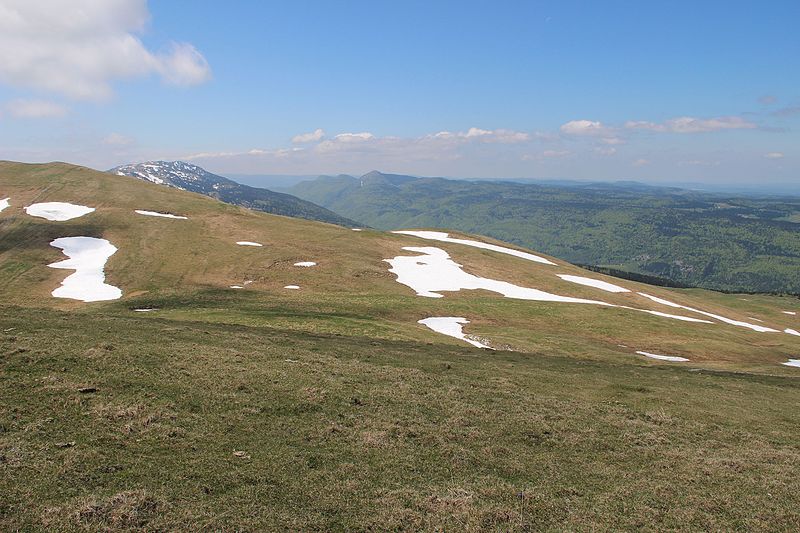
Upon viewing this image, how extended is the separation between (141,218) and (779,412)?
4687 inches

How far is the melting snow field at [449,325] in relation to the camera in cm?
5347

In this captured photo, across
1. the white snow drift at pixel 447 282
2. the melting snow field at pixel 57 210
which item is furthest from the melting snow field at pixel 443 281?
the melting snow field at pixel 57 210

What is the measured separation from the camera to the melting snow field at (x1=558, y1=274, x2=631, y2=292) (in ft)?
328

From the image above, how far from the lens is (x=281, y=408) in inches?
858

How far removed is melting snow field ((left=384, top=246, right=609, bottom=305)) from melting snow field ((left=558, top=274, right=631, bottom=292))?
1641cm

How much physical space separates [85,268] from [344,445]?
81403 mm

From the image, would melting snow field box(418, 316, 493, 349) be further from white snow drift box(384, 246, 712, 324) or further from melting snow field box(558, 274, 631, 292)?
melting snow field box(558, 274, 631, 292)

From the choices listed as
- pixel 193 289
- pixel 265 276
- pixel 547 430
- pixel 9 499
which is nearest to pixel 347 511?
pixel 9 499

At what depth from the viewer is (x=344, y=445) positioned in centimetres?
1900

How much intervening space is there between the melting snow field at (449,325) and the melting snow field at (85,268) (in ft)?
151

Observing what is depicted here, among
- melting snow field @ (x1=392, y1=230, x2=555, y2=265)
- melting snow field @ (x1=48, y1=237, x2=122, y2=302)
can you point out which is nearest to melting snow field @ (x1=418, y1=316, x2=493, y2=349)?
melting snow field @ (x1=48, y1=237, x2=122, y2=302)

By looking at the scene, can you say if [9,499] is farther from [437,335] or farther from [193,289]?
[193,289]

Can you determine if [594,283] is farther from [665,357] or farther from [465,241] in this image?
[665,357]

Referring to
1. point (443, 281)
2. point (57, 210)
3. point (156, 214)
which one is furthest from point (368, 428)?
point (57, 210)
